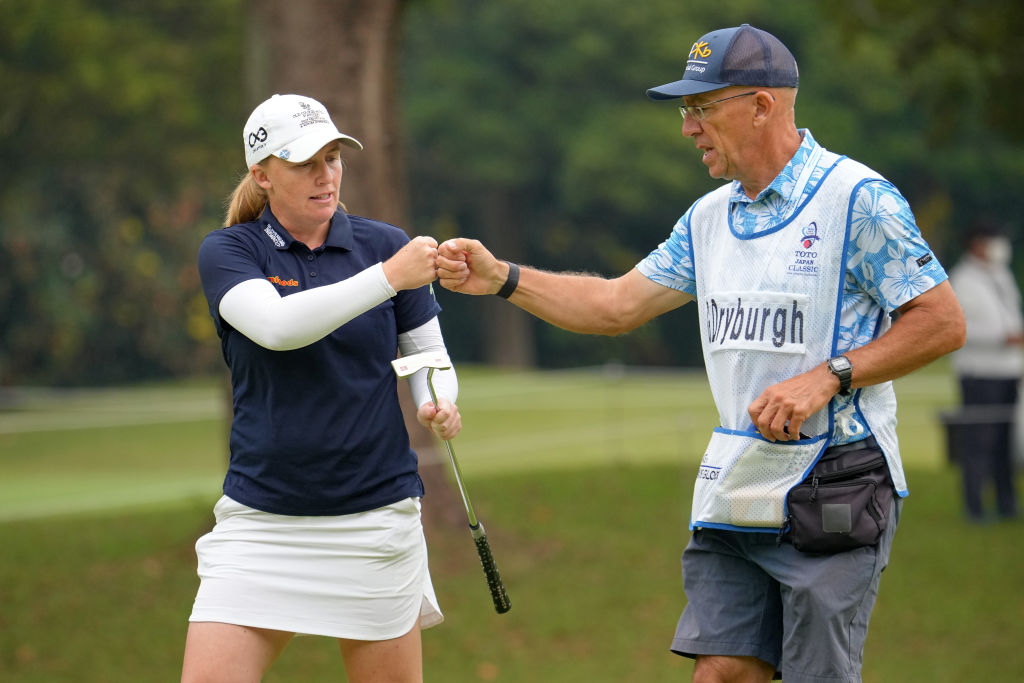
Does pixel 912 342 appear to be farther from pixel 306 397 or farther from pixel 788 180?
pixel 306 397

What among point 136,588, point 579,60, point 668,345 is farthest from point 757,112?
point 668,345

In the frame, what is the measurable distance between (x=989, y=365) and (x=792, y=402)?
8278mm

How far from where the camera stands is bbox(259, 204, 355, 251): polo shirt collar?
151 inches

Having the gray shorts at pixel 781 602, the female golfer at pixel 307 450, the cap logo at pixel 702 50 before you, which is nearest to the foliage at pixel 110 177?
the female golfer at pixel 307 450

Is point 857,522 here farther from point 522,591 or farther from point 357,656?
point 522,591

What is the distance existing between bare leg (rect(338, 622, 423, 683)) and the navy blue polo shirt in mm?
394

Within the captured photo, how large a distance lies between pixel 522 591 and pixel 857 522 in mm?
5668

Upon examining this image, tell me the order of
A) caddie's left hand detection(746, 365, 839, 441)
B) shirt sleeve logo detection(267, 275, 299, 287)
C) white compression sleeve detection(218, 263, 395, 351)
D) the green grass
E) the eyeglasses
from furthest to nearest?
the green grass, the eyeglasses, shirt sleeve logo detection(267, 275, 299, 287), caddie's left hand detection(746, 365, 839, 441), white compression sleeve detection(218, 263, 395, 351)

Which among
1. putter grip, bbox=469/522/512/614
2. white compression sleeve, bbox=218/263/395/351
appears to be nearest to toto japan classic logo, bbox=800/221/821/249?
white compression sleeve, bbox=218/263/395/351

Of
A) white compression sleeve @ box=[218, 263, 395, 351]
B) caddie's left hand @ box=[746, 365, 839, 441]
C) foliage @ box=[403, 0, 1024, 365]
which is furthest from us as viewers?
foliage @ box=[403, 0, 1024, 365]

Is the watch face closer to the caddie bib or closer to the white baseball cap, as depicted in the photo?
the caddie bib

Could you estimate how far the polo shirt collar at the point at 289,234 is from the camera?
12.6 feet

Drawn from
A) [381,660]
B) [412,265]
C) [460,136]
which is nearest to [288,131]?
[412,265]

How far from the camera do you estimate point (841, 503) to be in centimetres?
370
